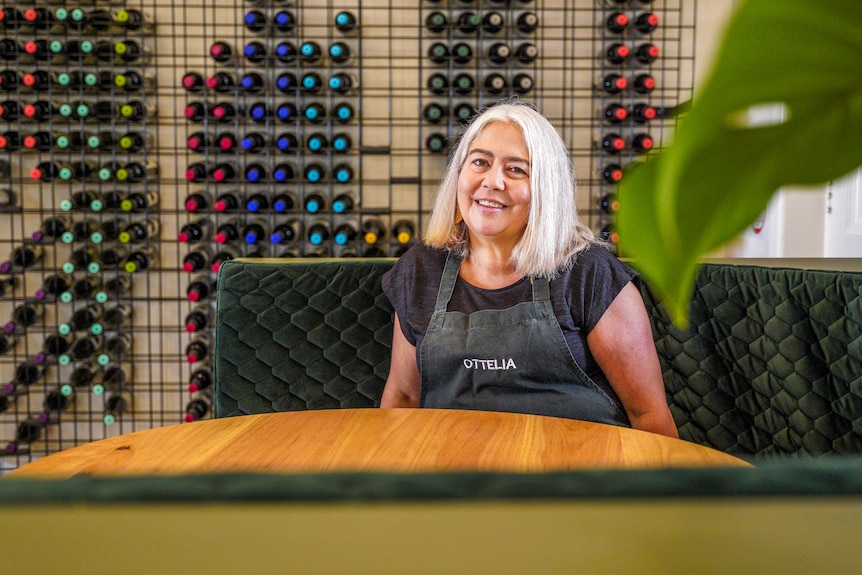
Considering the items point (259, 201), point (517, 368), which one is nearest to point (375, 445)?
point (517, 368)

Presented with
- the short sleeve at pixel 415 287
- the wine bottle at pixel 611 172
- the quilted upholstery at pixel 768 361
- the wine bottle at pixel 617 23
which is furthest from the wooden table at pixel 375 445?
the wine bottle at pixel 617 23

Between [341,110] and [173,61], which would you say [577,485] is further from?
[173,61]

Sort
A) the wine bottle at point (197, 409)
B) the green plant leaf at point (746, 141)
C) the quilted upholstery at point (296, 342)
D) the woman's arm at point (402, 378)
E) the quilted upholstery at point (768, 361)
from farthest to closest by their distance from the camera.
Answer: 1. the wine bottle at point (197, 409)
2. the quilted upholstery at point (296, 342)
3. the woman's arm at point (402, 378)
4. the quilted upholstery at point (768, 361)
5. the green plant leaf at point (746, 141)

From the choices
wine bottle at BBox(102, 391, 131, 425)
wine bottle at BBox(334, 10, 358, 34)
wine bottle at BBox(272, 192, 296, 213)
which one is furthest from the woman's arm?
wine bottle at BBox(102, 391, 131, 425)

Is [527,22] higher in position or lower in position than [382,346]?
higher

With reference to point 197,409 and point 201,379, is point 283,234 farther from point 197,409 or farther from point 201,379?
point 197,409

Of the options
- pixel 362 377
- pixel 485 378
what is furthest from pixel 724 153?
pixel 362 377

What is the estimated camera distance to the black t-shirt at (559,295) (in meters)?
1.50

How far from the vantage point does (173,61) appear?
321cm

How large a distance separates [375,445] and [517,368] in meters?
0.58

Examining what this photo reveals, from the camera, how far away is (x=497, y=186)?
1643 mm

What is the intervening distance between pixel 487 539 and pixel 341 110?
308 cm

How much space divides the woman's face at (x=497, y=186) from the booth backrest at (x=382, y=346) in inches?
12.4

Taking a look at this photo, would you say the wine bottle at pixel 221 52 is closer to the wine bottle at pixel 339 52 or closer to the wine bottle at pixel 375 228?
the wine bottle at pixel 339 52
